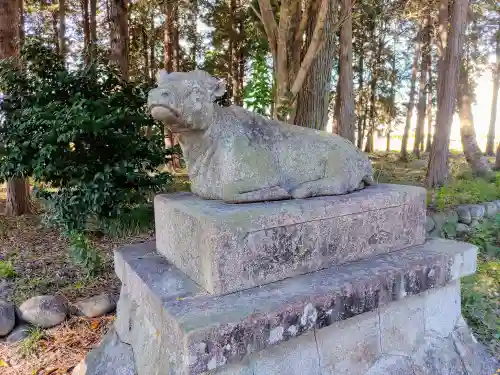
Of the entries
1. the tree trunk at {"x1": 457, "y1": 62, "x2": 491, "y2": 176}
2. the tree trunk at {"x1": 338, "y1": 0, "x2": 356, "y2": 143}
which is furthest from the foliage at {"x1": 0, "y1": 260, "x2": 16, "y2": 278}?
the tree trunk at {"x1": 457, "y1": 62, "x2": 491, "y2": 176}

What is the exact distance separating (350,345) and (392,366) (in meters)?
0.36

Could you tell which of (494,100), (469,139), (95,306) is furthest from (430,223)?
(494,100)

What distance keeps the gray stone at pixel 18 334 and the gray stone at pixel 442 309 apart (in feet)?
9.89

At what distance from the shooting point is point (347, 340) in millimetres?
2240

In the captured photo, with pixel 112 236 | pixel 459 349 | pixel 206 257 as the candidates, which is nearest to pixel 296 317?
Answer: pixel 206 257

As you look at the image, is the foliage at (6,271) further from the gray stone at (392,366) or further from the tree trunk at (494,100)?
the tree trunk at (494,100)

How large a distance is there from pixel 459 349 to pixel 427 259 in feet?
2.49

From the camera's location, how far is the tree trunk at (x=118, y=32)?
6.27m

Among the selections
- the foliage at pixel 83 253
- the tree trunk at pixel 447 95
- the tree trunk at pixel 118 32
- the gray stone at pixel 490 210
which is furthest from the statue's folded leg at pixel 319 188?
the tree trunk at pixel 447 95

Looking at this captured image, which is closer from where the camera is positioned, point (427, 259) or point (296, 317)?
point (296, 317)

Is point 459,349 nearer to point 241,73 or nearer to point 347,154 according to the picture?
point 347,154

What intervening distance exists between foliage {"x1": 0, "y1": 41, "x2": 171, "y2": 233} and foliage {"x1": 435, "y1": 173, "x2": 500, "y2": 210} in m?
5.12

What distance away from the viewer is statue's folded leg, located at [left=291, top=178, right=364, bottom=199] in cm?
233

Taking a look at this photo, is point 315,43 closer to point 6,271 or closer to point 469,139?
point 6,271
